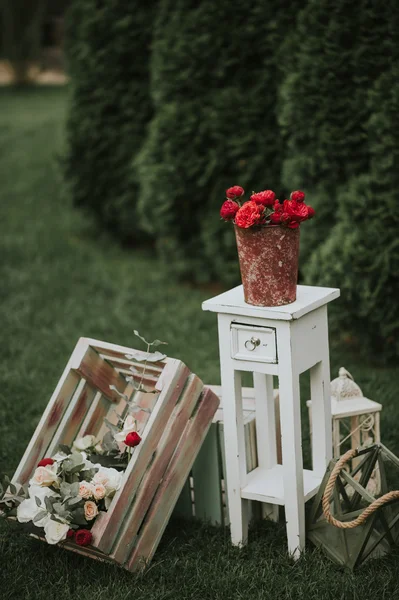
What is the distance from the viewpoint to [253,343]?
2.91 meters

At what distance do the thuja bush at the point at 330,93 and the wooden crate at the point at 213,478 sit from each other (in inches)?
72.8

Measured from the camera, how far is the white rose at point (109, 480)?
289cm

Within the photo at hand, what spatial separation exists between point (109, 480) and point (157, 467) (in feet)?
0.60

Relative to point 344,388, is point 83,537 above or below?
below

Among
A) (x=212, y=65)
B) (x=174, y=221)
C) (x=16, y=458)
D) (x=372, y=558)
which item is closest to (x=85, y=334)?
(x=174, y=221)

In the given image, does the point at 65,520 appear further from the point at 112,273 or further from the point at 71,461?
the point at 112,273

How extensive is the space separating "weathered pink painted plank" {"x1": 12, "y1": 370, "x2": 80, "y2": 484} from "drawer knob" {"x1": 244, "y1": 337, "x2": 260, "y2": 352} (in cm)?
78

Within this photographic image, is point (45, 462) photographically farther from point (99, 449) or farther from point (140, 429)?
point (140, 429)

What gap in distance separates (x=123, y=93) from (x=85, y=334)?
2.38 m

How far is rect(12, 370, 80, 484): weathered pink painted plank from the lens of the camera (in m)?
3.16

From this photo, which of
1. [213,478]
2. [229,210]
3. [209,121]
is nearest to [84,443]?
[213,478]

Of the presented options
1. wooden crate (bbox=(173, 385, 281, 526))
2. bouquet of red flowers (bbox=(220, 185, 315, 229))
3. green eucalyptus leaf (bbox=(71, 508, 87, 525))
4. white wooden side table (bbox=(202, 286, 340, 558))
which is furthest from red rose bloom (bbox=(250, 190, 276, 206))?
green eucalyptus leaf (bbox=(71, 508, 87, 525))

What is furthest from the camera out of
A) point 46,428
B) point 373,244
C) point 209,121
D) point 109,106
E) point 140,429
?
point 109,106

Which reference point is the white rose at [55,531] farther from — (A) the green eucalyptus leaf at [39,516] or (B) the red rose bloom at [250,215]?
(B) the red rose bloom at [250,215]
